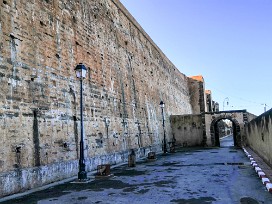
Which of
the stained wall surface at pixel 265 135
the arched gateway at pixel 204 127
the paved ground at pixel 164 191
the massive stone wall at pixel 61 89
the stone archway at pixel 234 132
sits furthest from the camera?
the arched gateway at pixel 204 127

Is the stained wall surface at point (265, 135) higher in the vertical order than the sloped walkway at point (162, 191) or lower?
higher

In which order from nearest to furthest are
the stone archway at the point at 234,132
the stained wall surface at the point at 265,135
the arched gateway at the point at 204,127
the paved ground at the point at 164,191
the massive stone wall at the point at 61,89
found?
the paved ground at the point at 164,191 → the massive stone wall at the point at 61,89 → the stained wall surface at the point at 265,135 → the stone archway at the point at 234,132 → the arched gateway at the point at 204,127

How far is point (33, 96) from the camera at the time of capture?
26.2ft

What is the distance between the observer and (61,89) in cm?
955

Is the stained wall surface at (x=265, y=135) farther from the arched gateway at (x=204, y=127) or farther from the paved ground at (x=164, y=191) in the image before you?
the arched gateway at (x=204, y=127)

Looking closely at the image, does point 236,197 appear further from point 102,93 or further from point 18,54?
point 102,93

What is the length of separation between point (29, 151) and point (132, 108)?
31.3ft

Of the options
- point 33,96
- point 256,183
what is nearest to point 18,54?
point 33,96

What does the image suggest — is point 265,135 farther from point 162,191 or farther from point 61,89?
point 61,89

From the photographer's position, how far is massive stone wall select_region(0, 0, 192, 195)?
7117 millimetres

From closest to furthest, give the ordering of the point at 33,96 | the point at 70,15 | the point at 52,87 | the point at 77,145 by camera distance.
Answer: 1. the point at 33,96
2. the point at 52,87
3. the point at 77,145
4. the point at 70,15

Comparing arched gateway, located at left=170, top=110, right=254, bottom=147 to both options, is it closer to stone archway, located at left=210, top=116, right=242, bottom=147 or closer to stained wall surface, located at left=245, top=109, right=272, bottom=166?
stone archway, located at left=210, top=116, right=242, bottom=147

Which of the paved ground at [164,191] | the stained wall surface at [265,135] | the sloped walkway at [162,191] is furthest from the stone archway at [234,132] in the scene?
the sloped walkway at [162,191]

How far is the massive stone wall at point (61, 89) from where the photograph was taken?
7.12m
